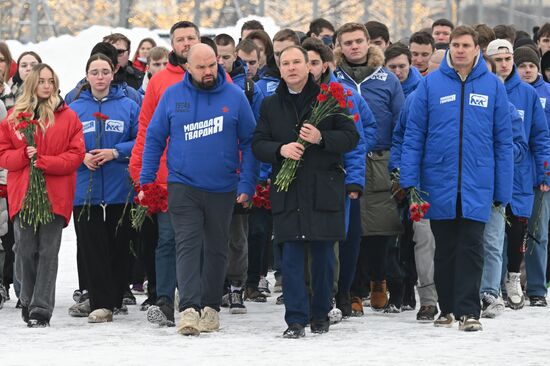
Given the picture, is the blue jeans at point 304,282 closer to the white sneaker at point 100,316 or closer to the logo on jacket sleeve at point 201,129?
the logo on jacket sleeve at point 201,129

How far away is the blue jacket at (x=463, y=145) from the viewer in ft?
38.0

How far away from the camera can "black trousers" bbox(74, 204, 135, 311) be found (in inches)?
493

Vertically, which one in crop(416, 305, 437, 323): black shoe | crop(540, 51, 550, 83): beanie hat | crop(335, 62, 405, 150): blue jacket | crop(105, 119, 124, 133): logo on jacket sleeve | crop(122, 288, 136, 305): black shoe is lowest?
crop(122, 288, 136, 305): black shoe

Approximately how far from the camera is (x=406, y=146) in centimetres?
1178

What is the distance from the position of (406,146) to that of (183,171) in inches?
61.4

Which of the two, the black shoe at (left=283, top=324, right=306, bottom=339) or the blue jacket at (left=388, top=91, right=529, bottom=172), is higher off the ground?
the blue jacket at (left=388, top=91, right=529, bottom=172)

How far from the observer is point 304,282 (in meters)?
11.5

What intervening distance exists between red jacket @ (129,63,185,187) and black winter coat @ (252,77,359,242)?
0.95 m

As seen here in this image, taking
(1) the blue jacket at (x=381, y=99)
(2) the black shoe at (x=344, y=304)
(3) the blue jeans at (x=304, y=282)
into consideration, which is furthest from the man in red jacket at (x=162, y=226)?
(1) the blue jacket at (x=381, y=99)

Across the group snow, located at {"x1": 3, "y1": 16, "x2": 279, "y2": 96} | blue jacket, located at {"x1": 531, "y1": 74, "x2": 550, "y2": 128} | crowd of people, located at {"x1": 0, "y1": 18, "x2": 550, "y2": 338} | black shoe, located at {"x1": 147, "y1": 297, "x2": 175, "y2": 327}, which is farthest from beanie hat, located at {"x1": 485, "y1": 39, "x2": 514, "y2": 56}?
snow, located at {"x1": 3, "y1": 16, "x2": 279, "y2": 96}

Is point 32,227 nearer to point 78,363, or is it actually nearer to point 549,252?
point 78,363

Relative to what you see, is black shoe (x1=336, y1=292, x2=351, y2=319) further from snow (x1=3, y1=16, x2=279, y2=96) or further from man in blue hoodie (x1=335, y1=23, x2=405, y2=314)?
snow (x1=3, y1=16, x2=279, y2=96)

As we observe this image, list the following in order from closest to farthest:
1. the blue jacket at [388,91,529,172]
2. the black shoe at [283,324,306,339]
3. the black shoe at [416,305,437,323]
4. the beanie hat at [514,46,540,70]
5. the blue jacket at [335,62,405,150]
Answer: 1. the black shoe at [283,324,306,339]
2. the blue jacket at [388,91,529,172]
3. the black shoe at [416,305,437,323]
4. the blue jacket at [335,62,405,150]
5. the beanie hat at [514,46,540,70]

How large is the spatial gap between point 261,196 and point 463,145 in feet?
6.12
